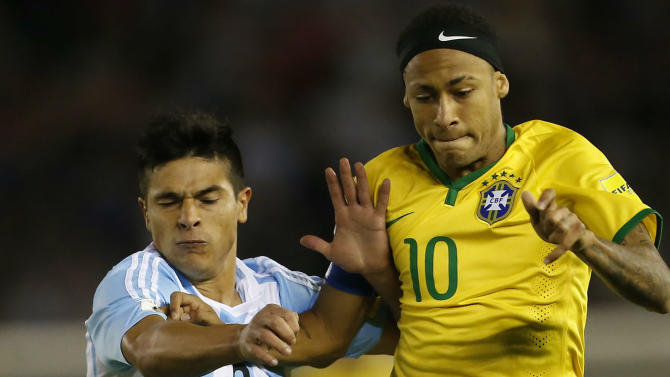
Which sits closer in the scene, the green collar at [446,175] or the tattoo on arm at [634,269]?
the tattoo on arm at [634,269]

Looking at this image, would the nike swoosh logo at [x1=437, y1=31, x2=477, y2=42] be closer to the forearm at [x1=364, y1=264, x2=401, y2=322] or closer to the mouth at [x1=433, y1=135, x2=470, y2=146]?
the mouth at [x1=433, y1=135, x2=470, y2=146]

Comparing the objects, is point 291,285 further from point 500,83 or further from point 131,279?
point 500,83

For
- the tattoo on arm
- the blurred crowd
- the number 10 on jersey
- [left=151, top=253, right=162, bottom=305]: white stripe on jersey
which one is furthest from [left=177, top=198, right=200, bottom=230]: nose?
the blurred crowd

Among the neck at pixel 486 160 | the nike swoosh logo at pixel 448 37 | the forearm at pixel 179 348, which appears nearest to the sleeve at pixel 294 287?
the forearm at pixel 179 348

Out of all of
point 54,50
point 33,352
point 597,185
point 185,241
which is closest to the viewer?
point 597,185

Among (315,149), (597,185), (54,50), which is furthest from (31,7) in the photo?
(597,185)

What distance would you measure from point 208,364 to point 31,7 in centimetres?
455

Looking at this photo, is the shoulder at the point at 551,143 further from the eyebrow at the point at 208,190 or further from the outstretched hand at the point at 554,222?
the eyebrow at the point at 208,190

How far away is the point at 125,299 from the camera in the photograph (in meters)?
2.67

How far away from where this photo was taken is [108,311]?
269 cm

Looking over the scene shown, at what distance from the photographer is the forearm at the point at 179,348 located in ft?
7.95

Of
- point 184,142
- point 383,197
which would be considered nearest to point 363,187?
point 383,197

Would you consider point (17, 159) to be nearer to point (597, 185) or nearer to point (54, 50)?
point (54, 50)

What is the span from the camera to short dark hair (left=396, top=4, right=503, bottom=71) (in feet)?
8.64
